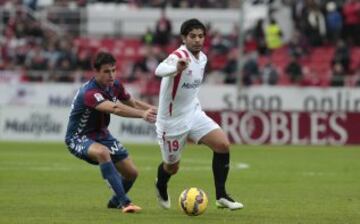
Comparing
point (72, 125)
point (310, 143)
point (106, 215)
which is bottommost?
point (310, 143)

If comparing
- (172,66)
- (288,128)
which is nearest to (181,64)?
(172,66)

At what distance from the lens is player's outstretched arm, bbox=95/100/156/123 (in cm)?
1196

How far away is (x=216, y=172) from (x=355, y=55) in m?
25.2

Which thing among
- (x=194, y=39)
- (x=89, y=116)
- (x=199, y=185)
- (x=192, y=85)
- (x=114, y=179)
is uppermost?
(x=194, y=39)

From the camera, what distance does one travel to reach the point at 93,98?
41.8 ft

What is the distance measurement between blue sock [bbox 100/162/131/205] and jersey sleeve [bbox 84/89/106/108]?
0.80 m

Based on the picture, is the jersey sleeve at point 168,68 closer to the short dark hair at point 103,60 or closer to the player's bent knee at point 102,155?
the short dark hair at point 103,60

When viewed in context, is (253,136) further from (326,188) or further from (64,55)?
(326,188)

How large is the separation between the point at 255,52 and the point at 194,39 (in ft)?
82.0

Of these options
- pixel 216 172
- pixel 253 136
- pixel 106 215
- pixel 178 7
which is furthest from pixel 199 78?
pixel 178 7

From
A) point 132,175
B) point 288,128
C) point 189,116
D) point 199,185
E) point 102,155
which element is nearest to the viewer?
point 102,155

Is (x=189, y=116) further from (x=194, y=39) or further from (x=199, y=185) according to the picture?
(x=199, y=185)

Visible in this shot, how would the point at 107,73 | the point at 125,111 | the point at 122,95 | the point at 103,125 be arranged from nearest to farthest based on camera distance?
the point at 125,111
the point at 107,73
the point at 103,125
the point at 122,95

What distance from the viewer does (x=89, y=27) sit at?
136ft
